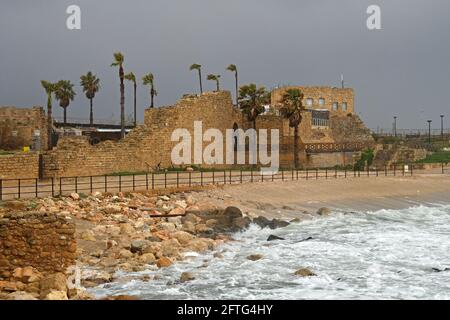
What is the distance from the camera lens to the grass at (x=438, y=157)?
161 ft

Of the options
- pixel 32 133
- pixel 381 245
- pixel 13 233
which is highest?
pixel 32 133

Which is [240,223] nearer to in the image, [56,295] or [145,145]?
[56,295]

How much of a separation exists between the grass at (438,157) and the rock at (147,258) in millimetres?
40331

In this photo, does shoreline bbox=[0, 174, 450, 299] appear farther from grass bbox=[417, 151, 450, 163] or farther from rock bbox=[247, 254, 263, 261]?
grass bbox=[417, 151, 450, 163]

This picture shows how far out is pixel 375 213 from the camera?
24.4 m

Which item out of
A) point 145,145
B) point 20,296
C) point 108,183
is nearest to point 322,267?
point 20,296

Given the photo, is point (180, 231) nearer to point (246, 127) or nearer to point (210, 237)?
point (210, 237)

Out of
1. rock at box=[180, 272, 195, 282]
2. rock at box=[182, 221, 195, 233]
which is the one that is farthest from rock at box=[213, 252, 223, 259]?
rock at box=[182, 221, 195, 233]

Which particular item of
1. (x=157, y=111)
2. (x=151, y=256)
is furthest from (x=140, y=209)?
Answer: (x=157, y=111)

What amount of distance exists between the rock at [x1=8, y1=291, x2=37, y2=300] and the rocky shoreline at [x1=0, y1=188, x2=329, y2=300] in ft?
0.05

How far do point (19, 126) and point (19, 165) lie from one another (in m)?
7.77

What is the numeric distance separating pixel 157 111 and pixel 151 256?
22410mm

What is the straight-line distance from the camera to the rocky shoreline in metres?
9.80

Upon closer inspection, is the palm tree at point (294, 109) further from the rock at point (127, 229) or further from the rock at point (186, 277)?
the rock at point (186, 277)
